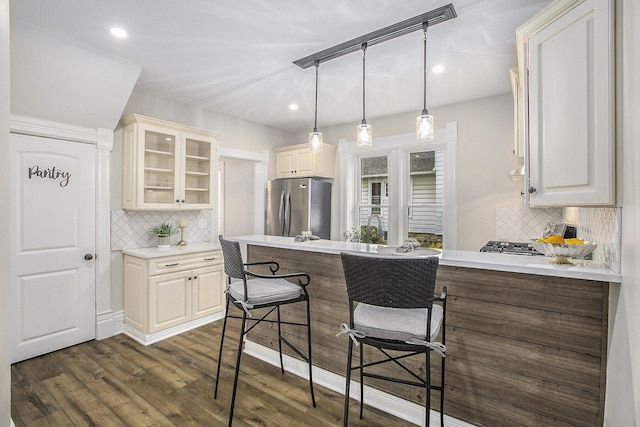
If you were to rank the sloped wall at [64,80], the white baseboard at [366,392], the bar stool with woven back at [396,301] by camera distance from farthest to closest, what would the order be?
the sloped wall at [64,80]
the white baseboard at [366,392]
the bar stool with woven back at [396,301]

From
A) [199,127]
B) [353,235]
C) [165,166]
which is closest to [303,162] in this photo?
[353,235]

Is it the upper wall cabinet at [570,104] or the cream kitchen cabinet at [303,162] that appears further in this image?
the cream kitchen cabinet at [303,162]

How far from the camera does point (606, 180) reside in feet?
4.42

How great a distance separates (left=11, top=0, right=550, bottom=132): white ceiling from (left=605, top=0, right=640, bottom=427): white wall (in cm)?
106

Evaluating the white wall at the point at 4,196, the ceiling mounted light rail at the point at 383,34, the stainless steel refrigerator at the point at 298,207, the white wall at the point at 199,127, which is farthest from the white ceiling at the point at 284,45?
the stainless steel refrigerator at the point at 298,207

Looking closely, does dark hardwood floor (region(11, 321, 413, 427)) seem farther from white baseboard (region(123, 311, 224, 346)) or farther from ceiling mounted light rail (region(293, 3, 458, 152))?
ceiling mounted light rail (region(293, 3, 458, 152))

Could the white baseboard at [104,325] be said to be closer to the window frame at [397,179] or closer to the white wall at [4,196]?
the white wall at [4,196]

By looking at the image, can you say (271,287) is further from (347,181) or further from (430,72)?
(347,181)

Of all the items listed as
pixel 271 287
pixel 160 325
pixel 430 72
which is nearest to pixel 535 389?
pixel 271 287

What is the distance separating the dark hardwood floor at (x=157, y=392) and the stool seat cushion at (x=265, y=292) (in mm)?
735

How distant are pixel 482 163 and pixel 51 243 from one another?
4.56 metres

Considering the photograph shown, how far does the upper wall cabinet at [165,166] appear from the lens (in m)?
3.38

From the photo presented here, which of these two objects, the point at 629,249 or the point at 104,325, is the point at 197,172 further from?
the point at 629,249

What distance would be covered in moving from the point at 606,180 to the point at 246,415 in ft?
7.66
